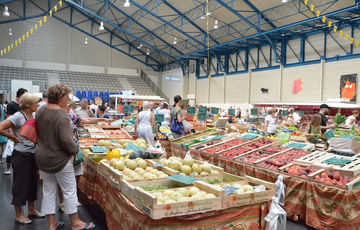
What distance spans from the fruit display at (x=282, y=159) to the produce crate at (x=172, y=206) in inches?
70.6

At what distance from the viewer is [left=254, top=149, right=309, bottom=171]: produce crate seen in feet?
12.9

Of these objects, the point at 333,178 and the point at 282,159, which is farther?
the point at 282,159

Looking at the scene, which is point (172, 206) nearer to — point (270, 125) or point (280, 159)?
point (280, 159)

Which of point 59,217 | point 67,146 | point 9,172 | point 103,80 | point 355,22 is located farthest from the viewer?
point 103,80

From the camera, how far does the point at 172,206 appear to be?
2168 millimetres

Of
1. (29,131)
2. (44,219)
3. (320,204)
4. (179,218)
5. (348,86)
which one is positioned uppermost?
(348,86)

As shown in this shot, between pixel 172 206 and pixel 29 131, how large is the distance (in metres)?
1.47

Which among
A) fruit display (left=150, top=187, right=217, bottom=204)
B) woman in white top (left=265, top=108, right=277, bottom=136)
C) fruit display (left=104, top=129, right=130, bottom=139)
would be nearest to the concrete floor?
fruit display (left=150, top=187, right=217, bottom=204)

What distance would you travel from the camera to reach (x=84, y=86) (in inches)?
971

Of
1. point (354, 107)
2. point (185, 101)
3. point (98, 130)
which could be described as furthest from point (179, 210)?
point (185, 101)

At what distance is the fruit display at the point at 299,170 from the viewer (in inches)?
140

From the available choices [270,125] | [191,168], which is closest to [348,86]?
[270,125]

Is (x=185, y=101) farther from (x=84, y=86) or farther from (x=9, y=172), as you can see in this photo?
(x=9, y=172)

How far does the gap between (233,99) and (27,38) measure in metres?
16.9
